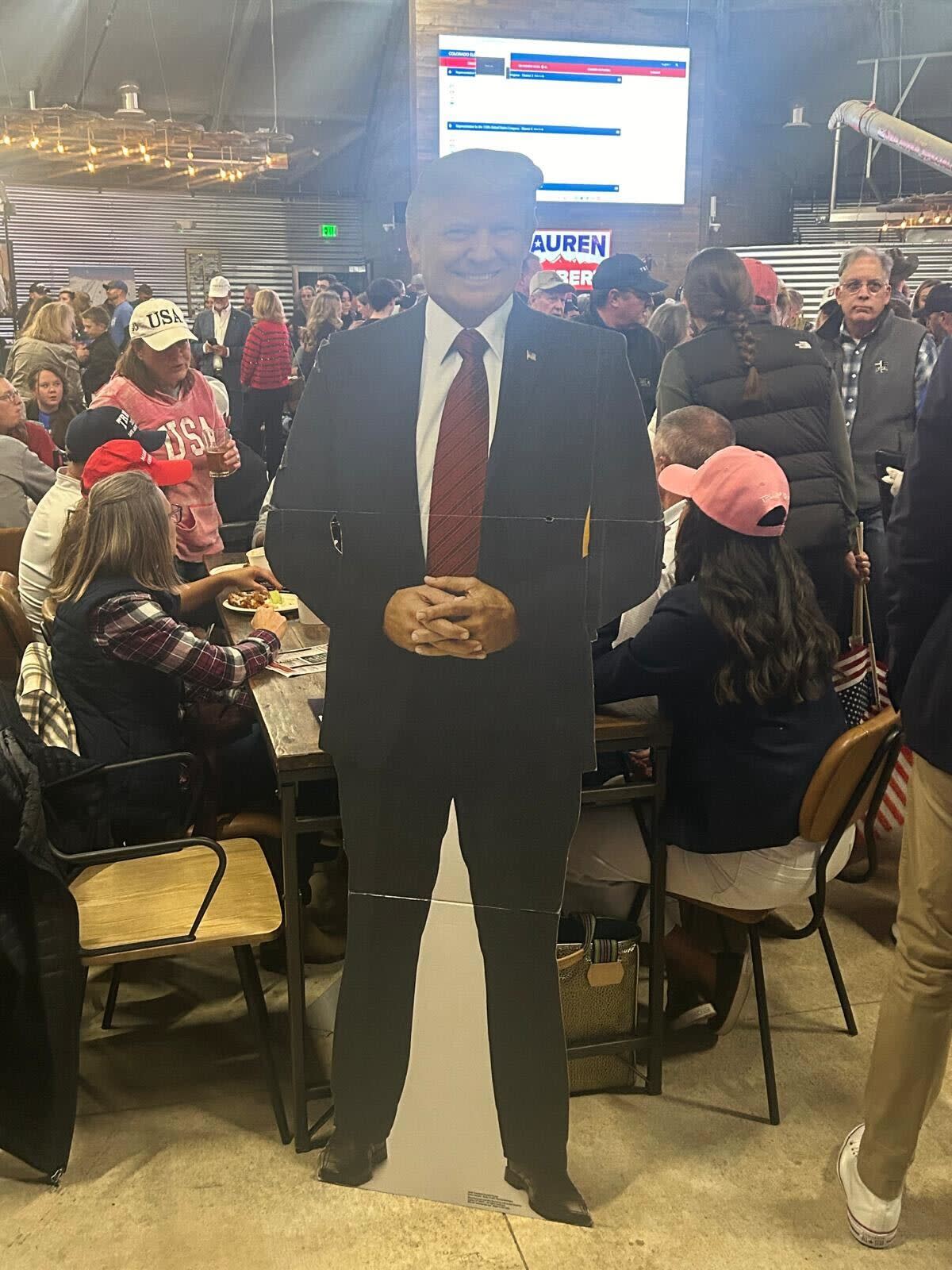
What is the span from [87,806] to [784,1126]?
1.61 metres

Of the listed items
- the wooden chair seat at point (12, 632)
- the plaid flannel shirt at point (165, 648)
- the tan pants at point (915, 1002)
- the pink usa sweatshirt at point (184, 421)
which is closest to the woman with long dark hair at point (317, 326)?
the pink usa sweatshirt at point (184, 421)

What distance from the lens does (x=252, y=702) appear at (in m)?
2.49

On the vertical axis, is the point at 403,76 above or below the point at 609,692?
above

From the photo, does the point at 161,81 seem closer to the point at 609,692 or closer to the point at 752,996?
the point at 609,692

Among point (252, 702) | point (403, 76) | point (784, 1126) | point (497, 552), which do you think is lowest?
point (784, 1126)

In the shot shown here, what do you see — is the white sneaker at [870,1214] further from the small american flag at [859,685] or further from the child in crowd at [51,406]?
the child in crowd at [51,406]

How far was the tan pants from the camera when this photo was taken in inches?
75.5

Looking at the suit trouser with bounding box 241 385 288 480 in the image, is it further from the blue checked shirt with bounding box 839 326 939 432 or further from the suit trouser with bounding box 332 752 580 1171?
the blue checked shirt with bounding box 839 326 939 432

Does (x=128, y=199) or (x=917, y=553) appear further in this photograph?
(x=128, y=199)

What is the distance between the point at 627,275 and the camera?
2.22 m

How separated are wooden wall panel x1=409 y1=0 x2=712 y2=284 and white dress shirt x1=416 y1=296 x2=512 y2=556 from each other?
0.27 metres

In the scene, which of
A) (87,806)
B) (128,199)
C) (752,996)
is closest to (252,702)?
(87,806)

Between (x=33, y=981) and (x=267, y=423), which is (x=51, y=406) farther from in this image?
(x=33, y=981)

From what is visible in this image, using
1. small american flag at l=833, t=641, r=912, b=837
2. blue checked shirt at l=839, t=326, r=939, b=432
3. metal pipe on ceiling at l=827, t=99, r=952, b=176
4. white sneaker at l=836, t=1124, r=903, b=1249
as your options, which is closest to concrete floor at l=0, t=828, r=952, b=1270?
white sneaker at l=836, t=1124, r=903, b=1249
